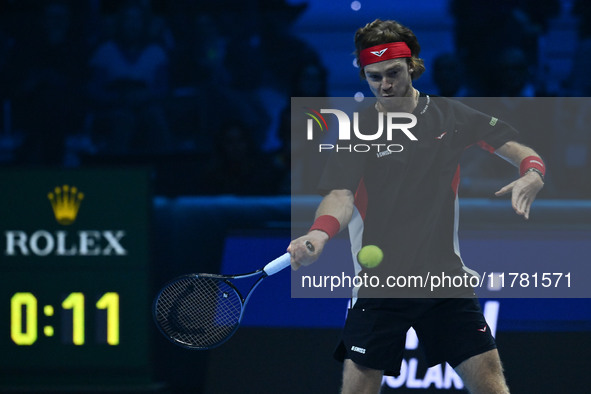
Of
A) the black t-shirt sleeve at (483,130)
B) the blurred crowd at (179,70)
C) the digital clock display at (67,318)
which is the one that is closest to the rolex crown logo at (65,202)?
the digital clock display at (67,318)

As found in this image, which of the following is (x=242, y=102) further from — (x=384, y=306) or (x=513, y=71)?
(x=384, y=306)

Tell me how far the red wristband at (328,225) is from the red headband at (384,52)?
657 millimetres

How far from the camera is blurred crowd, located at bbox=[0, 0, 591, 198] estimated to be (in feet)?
21.2

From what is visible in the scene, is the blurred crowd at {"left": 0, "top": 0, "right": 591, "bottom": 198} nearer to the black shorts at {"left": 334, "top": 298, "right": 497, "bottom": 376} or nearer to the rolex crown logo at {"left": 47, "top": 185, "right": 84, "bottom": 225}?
the rolex crown logo at {"left": 47, "top": 185, "right": 84, "bottom": 225}

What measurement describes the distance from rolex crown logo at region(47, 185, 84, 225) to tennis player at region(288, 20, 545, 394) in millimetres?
1980

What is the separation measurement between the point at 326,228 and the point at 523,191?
79cm

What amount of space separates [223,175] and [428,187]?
7.53 ft

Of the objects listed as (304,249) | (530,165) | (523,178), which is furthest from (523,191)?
(304,249)

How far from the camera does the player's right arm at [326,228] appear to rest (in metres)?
3.52

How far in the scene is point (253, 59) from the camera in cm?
687

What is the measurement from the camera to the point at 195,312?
411 centimetres

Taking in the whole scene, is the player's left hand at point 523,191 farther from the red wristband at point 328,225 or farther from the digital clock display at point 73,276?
the digital clock display at point 73,276

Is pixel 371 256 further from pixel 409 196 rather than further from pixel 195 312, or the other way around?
pixel 195 312

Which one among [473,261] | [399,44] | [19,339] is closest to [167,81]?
[19,339]
